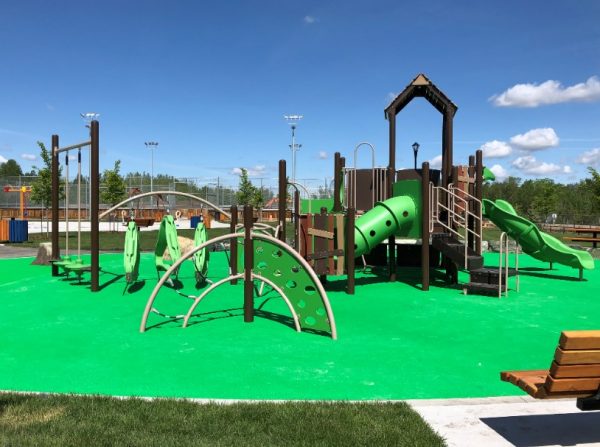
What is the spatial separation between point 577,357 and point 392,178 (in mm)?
10292

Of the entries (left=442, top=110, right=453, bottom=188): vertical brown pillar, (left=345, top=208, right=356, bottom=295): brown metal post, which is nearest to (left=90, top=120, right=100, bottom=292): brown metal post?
(left=345, top=208, right=356, bottom=295): brown metal post

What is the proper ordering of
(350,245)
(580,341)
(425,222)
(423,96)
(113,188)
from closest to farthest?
(580,341) → (350,245) → (425,222) → (423,96) → (113,188)

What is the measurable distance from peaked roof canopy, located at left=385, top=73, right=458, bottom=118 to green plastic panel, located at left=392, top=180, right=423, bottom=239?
256 cm

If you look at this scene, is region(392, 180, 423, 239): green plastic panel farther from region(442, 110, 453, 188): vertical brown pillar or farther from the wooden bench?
the wooden bench

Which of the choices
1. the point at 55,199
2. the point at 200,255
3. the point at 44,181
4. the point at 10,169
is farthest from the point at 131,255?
the point at 10,169

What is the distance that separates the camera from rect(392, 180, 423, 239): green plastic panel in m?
12.1

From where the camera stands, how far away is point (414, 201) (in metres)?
12.1

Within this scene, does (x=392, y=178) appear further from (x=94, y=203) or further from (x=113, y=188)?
(x=113, y=188)

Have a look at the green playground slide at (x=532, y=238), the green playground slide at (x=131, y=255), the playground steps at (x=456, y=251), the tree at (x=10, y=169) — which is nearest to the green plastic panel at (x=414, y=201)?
the playground steps at (x=456, y=251)

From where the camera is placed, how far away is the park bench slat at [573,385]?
11.0 ft

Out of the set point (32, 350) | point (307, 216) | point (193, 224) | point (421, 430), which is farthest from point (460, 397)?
point (193, 224)

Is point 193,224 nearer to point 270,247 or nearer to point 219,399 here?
point 270,247

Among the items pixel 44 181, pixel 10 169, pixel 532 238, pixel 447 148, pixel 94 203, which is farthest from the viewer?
pixel 10 169

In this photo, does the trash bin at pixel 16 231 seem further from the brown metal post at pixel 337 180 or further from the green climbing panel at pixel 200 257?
the brown metal post at pixel 337 180
